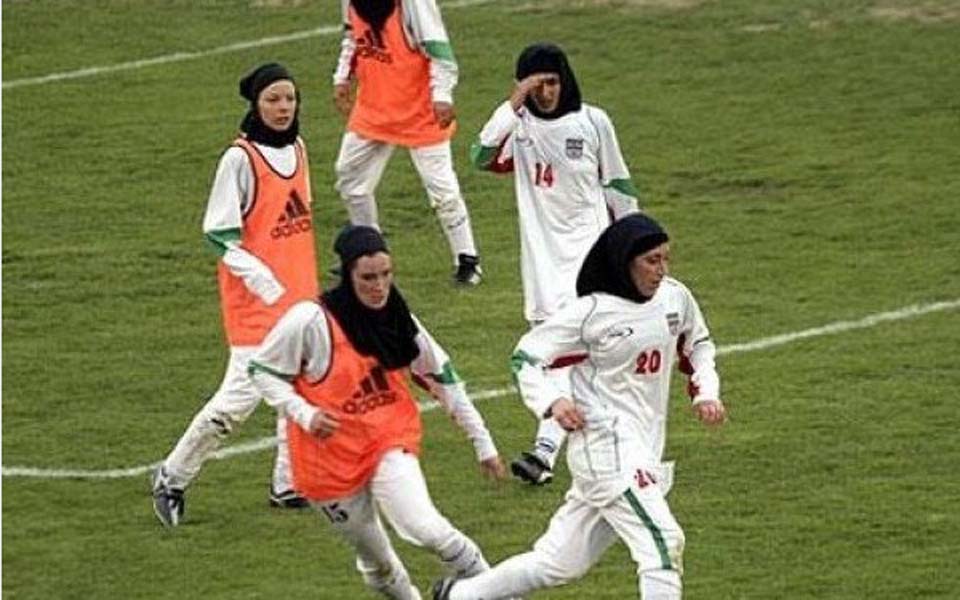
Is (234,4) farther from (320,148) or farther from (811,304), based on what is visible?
(811,304)

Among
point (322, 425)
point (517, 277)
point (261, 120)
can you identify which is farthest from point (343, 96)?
point (322, 425)

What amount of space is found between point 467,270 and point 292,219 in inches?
181

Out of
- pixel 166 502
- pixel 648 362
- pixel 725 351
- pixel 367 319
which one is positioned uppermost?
pixel 367 319

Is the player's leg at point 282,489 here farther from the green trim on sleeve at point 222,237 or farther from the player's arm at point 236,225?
the green trim on sleeve at point 222,237

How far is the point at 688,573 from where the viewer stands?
14.4 meters

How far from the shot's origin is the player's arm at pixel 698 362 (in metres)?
12.9

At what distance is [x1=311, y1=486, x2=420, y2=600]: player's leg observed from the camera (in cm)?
1330

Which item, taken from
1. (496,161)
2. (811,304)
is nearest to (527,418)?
(496,161)

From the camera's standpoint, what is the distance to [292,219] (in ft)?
50.2

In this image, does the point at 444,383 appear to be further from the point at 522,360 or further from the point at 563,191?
the point at 563,191

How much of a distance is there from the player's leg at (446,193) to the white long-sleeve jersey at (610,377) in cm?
652

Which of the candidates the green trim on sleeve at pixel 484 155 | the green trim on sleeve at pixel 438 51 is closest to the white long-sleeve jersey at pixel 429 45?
the green trim on sleeve at pixel 438 51

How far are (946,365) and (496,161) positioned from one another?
2876 millimetres

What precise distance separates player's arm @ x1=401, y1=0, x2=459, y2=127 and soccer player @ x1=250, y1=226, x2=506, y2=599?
5.85m
